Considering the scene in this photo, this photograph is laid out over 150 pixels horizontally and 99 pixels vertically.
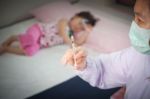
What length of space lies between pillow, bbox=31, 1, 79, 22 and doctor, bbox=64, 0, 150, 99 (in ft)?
0.84

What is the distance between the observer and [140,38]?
625 millimetres

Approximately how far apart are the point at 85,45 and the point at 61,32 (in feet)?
0.33

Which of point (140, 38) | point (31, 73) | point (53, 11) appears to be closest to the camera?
point (140, 38)

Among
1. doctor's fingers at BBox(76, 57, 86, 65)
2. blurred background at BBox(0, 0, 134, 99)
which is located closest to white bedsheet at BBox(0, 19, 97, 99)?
blurred background at BBox(0, 0, 134, 99)

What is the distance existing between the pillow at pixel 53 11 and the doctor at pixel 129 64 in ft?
0.84

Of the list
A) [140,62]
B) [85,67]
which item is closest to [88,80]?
[85,67]

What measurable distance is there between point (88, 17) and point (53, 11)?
0.17 metres

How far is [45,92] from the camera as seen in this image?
782 mm

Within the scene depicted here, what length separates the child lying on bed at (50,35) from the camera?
2.79 feet

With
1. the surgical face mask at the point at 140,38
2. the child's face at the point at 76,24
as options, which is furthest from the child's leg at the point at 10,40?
the surgical face mask at the point at 140,38

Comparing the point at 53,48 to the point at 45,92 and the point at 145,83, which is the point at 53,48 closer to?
the point at 45,92

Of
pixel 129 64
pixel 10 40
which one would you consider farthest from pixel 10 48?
pixel 129 64

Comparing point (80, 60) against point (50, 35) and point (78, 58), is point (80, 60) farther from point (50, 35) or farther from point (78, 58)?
point (50, 35)

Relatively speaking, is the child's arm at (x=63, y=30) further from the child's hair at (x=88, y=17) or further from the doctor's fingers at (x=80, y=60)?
the doctor's fingers at (x=80, y=60)
